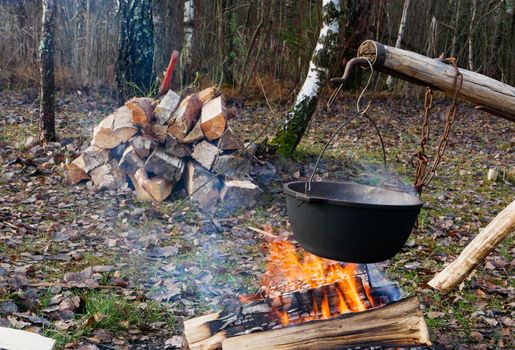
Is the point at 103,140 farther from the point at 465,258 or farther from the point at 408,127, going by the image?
the point at 408,127

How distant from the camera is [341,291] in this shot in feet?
10.6

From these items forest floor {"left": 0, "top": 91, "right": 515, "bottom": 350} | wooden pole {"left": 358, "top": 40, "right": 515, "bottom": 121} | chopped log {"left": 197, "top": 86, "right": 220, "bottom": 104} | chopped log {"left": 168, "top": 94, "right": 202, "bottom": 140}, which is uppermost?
wooden pole {"left": 358, "top": 40, "right": 515, "bottom": 121}

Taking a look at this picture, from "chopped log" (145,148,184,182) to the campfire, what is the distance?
2684mm

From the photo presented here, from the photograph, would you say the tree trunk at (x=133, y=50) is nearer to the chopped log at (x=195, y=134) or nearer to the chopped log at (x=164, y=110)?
the chopped log at (x=164, y=110)

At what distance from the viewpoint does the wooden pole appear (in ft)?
10.1

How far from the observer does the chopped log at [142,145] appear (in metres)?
6.01

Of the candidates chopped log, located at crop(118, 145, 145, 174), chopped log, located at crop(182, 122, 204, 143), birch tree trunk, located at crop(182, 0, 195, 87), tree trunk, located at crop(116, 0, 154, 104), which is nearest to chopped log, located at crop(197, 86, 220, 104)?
chopped log, located at crop(182, 122, 204, 143)

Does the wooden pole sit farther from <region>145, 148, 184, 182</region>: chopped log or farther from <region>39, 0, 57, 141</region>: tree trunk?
<region>39, 0, 57, 141</region>: tree trunk

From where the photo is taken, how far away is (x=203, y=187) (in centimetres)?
584

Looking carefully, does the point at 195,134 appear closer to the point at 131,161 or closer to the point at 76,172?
the point at 131,161

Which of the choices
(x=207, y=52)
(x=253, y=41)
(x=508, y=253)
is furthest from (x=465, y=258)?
(x=207, y=52)

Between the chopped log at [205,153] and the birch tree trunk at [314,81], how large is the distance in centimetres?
149

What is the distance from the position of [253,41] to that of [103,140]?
22.4 feet

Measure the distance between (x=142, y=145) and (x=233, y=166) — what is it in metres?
1.01
